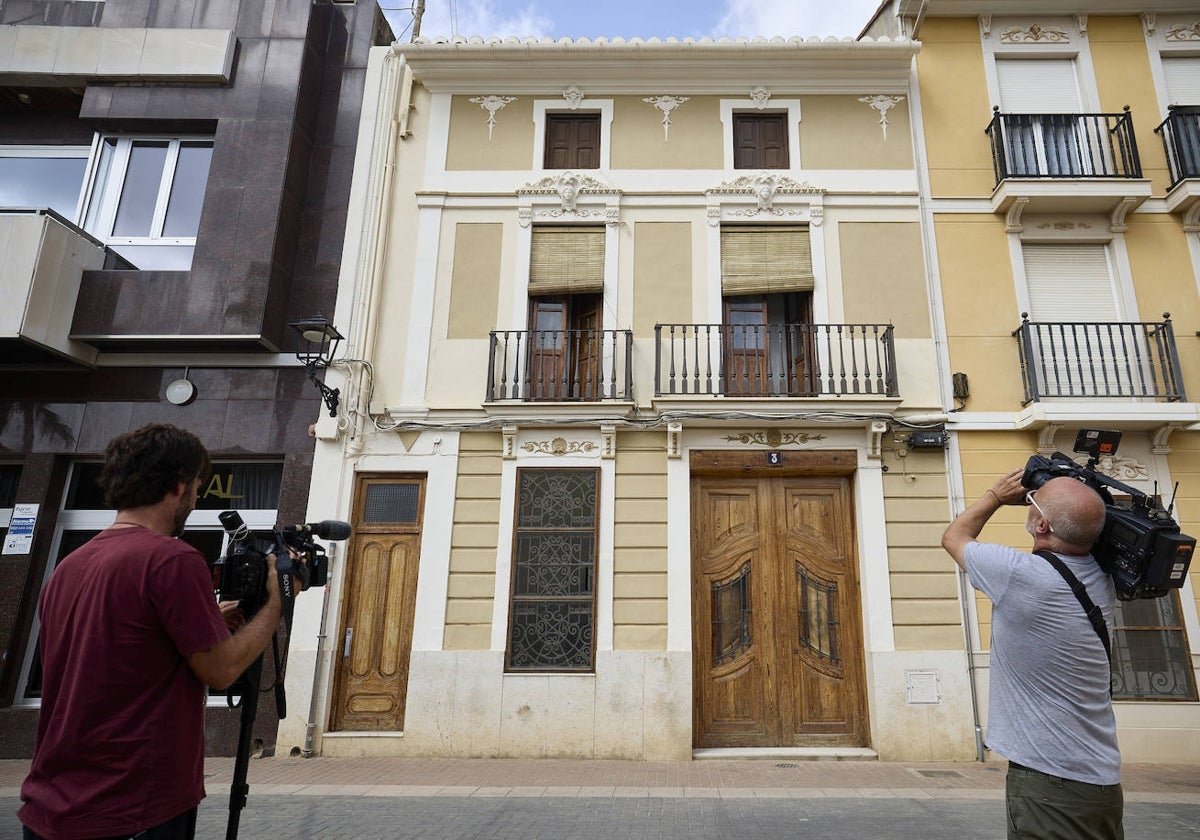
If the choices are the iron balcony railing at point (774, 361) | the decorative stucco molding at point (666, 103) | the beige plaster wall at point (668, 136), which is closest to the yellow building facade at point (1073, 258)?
the iron balcony railing at point (774, 361)

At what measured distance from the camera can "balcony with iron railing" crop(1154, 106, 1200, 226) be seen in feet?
28.8

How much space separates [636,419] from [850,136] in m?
5.02

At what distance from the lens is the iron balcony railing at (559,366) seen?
27.6ft

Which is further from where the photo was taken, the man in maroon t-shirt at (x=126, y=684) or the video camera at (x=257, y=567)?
the video camera at (x=257, y=567)

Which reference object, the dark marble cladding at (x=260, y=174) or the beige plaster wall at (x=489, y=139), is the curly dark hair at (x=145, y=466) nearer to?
the dark marble cladding at (x=260, y=174)

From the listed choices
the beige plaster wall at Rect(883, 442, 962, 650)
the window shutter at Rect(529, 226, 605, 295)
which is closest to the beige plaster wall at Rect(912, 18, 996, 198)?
the beige plaster wall at Rect(883, 442, 962, 650)

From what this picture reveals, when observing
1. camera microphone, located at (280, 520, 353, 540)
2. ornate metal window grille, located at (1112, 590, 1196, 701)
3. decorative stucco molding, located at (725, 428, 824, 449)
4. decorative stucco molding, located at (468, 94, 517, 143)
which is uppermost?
decorative stucco molding, located at (468, 94, 517, 143)

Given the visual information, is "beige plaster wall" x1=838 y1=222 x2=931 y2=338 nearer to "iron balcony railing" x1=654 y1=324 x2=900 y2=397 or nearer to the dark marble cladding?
"iron balcony railing" x1=654 y1=324 x2=900 y2=397

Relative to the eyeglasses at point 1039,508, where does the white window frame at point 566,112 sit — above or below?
above

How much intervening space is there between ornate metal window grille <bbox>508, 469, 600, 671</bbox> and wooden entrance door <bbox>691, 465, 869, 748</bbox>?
4.22 ft

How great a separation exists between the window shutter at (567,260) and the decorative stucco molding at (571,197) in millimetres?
191

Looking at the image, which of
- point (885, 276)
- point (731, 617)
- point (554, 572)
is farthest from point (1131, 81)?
point (554, 572)

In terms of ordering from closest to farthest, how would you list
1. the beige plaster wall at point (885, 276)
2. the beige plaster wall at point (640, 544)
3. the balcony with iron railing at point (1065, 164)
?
1. the beige plaster wall at point (640, 544)
2. the balcony with iron railing at point (1065, 164)
3. the beige plaster wall at point (885, 276)

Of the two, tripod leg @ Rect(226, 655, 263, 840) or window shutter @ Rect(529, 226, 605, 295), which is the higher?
window shutter @ Rect(529, 226, 605, 295)
